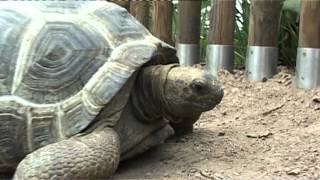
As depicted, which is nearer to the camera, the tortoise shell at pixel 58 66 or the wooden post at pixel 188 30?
the tortoise shell at pixel 58 66

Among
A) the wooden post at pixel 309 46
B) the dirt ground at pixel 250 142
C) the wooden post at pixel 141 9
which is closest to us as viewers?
the dirt ground at pixel 250 142

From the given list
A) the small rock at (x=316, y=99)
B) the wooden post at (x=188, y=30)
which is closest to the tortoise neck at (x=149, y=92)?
the small rock at (x=316, y=99)

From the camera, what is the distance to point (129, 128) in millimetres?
2482

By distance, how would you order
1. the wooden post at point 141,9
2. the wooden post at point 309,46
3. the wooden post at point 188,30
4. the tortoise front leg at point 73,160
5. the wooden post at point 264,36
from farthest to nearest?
1. the wooden post at point 141,9
2. the wooden post at point 188,30
3. the wooden post at point 264,36
4. the wooden post at point 309,46
5. the tortoise front leg at point 73,160

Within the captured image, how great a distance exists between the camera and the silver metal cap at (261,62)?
3660 mm

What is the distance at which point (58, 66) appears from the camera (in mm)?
2418

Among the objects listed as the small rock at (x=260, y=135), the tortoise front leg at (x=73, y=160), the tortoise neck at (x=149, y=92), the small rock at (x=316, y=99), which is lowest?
the small rock at (x=260, y=135)

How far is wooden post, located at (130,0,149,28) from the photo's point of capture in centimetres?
474

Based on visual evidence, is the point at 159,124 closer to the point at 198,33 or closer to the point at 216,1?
the point at 216,1

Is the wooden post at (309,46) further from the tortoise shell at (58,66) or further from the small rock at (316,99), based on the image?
the tortoise shell at (58,66)

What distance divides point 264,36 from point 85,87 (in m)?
1.59

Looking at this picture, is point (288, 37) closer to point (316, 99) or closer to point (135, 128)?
point (316, 99)

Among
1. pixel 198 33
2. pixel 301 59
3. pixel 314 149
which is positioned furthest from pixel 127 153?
pixel 198 33

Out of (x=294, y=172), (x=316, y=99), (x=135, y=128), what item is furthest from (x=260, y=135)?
(x=135, y=128)
